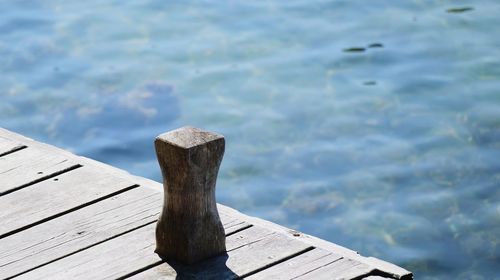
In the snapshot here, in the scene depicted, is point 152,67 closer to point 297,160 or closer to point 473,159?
point 297,160

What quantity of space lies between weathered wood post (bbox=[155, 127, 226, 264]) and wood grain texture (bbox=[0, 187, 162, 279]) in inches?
11.1

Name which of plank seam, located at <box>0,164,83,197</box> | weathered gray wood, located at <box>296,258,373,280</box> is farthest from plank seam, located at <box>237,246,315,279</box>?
plank seam, located at <box>0,164,83,197</box>

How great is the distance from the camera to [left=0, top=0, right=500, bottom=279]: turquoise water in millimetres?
6629

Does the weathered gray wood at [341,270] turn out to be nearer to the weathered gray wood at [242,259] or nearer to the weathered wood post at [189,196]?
the weathered gray wood at [242,259]

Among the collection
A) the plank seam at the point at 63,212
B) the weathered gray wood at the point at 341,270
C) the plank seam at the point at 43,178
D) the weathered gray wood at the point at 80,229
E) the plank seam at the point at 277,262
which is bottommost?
the weathered gray wood at the point at 341,270

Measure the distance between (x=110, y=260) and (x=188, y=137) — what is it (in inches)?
20.4

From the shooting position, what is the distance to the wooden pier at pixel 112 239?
12.1ft

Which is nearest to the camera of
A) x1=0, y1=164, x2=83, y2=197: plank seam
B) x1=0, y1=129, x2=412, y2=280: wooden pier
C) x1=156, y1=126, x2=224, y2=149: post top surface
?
x1=156, y1=126, x2=224, y2=149: post top surface

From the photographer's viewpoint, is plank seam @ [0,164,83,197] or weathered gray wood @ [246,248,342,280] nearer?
weathered gray wood @ [246,248,342,280]

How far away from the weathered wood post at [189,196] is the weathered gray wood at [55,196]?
52 centimetres

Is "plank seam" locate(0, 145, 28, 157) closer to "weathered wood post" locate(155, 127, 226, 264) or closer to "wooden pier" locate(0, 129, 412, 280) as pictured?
"wooden pier" locate(0, 129, 412, 280)

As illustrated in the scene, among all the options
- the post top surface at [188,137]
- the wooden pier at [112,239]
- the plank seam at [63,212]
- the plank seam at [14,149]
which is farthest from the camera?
the plank seam at [14,149]

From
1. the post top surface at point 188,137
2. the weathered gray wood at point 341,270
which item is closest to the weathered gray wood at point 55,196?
the post top surface at point 188,137

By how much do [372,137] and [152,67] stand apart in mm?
2129
